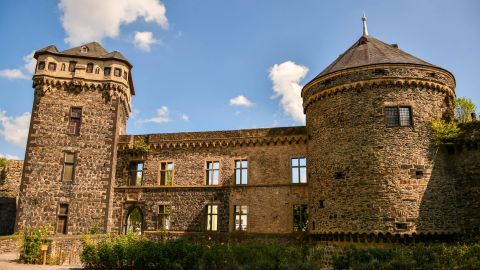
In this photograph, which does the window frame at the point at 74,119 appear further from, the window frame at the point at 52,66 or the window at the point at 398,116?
the window at the point at 398,116

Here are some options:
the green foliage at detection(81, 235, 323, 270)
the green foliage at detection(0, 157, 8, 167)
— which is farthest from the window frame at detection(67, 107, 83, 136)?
the green foliage at detection(81, 235, 323, 270)

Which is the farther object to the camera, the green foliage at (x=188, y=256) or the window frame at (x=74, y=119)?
the window frame at (x=74, y=119)

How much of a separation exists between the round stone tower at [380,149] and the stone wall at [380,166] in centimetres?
5

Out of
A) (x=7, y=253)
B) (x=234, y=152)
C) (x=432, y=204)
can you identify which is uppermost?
(x=234, y=152)

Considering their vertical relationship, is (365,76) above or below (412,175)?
above

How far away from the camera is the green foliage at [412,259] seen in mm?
13031

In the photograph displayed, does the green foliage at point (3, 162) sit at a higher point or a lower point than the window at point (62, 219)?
higher

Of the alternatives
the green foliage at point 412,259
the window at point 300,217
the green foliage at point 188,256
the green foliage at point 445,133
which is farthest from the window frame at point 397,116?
the green foliage at point 188,256

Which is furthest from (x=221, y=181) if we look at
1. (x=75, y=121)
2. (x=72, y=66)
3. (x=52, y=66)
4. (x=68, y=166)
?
(x=52, y=66)

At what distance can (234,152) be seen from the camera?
2480cm

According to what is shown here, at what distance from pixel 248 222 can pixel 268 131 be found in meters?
5.88

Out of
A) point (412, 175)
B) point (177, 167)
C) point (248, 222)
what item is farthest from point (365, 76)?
point (177, 167)

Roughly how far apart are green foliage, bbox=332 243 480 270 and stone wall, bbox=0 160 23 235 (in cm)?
2315

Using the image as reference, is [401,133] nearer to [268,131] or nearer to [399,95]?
[399,95]
